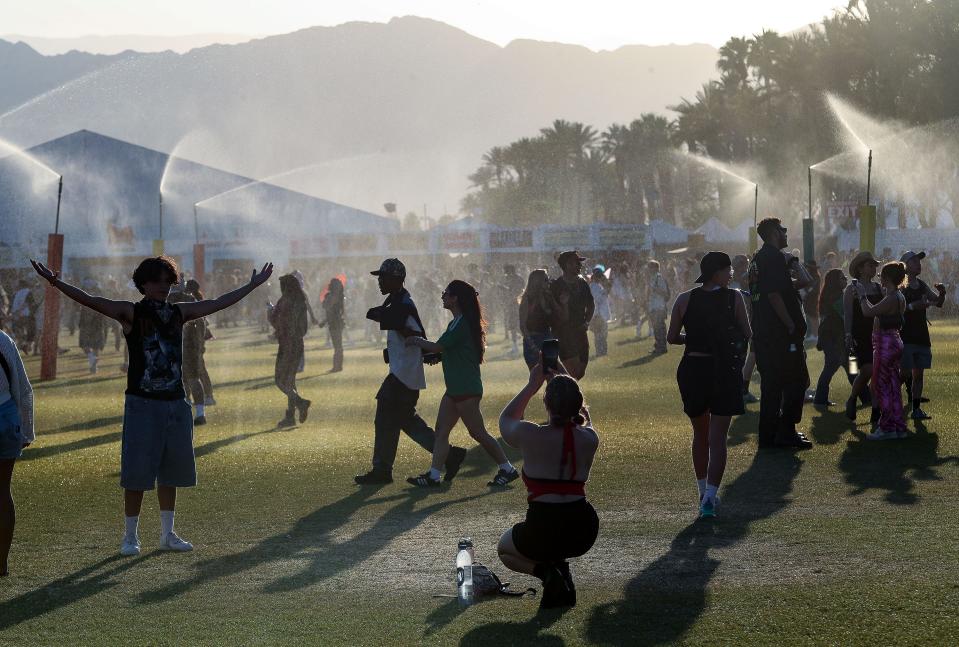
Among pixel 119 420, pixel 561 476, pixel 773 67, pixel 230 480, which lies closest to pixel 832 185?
pixel 773 67

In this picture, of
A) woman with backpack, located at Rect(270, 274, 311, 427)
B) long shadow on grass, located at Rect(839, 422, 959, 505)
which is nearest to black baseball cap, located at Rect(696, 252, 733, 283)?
long shadow on grass, located at Rect(839, 422, 959, 505)

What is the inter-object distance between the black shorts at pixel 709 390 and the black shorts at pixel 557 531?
2.59m

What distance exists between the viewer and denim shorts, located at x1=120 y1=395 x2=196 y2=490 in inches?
320

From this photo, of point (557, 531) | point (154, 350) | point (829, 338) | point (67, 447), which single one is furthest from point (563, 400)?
point (829, 338)

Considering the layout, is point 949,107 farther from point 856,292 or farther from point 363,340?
point 856,292

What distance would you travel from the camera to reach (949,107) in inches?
2194

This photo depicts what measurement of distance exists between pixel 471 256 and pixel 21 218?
34.4 meters

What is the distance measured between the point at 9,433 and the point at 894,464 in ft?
22.5

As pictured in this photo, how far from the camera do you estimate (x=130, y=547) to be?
8305 millimetres

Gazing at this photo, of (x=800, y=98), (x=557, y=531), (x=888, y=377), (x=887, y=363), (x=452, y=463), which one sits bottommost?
(x=452, y=463)

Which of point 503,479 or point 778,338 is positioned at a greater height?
point 778,338

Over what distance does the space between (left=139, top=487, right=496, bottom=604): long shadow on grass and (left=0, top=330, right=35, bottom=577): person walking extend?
103cm

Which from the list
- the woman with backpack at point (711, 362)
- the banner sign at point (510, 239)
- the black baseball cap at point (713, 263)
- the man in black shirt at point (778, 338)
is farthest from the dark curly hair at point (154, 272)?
the banner sign at point (510, 239)

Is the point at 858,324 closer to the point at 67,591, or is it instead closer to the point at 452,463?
the point at 452,463
